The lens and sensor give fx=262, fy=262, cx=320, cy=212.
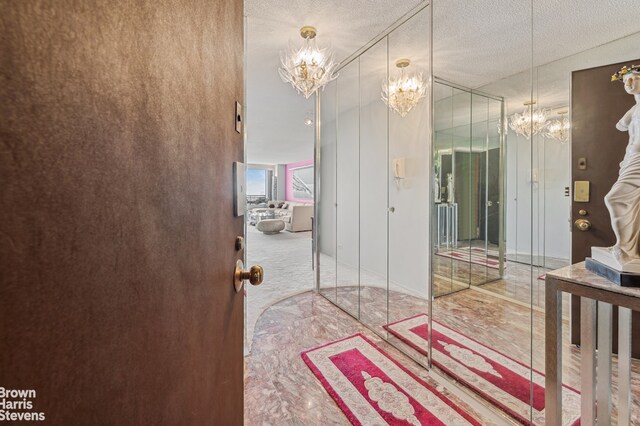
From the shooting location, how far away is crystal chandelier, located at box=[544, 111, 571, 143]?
5.45ft

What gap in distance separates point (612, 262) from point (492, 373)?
1143 mm

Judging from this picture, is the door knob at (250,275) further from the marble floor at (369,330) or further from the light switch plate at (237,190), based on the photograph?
the marble floor at (369,330)

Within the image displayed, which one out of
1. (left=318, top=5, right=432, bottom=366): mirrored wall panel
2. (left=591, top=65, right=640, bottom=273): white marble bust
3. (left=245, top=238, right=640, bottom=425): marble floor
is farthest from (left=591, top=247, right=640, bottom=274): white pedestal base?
(left=318, top=5, right=432, bottom=366): mirrored wall panel

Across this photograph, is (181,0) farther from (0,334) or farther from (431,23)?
(431,23)

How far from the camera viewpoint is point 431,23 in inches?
76.7

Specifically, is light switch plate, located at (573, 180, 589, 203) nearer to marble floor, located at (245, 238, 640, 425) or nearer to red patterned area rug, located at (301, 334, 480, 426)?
marble floor, located at (245, 238, 640, 425)

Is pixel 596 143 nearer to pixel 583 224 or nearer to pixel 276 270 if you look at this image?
pixel 583 224

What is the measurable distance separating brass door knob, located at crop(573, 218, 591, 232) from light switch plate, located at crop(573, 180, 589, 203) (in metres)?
0.13

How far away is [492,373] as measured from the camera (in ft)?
5.72

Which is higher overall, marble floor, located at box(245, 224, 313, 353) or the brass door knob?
the brass door knob

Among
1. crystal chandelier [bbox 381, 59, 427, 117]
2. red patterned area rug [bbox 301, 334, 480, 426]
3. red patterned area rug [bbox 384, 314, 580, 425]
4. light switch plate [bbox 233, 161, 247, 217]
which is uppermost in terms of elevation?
crystal chandelier [bbox 381, 59, 427, 117]

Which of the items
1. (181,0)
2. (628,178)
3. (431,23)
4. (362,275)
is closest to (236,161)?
(181,0)

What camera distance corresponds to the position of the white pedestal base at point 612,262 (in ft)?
3.08

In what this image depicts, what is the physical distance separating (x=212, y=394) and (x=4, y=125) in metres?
0.63
